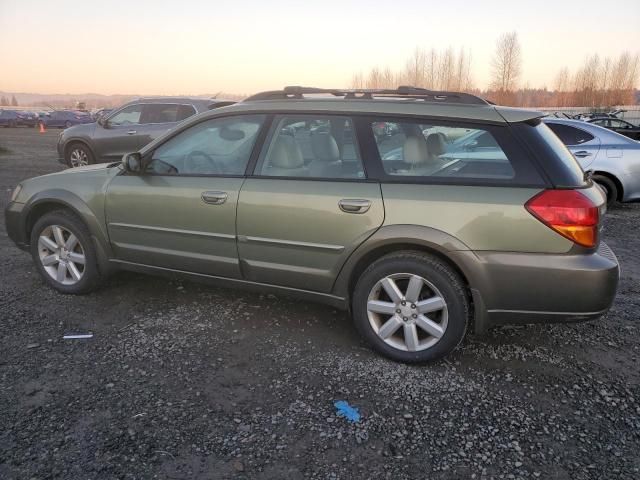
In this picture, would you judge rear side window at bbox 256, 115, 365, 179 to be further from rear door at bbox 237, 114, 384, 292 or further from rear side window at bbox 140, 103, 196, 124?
rear side window at bbox 140, 103, 196, 124

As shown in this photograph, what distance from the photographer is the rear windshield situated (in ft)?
9.79

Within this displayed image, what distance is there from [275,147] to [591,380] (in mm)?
2526

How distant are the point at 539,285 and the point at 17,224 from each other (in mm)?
4195

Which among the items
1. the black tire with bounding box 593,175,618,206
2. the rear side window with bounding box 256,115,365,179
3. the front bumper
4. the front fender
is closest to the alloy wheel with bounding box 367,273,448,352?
the rear side window with bounding box 256,115,365,179

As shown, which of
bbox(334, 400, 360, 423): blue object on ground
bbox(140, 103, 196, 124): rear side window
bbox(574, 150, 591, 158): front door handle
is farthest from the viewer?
bbox(140, 103, 196, 124): rear side window

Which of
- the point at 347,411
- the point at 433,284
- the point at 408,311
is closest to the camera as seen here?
the point at 347,411

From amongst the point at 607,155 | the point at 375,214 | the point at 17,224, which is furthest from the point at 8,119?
the point at 375,214

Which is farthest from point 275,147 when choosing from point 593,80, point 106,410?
point 593,80

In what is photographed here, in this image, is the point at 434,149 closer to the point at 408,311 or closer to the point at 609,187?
the point at 408,311

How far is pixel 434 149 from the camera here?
337 centimetres

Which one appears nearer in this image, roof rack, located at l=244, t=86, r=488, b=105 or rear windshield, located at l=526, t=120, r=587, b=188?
rear windshield, located at l=526, t=120, r=587, b=188

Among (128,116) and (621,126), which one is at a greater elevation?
(128,116)

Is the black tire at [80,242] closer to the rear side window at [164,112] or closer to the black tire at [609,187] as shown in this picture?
the rear side window at [164,112]

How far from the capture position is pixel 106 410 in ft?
9.20
